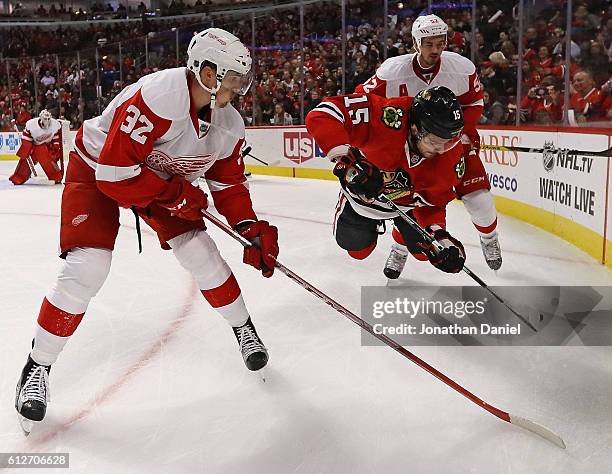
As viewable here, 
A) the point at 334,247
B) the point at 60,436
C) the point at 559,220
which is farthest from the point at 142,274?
the point at 559,220

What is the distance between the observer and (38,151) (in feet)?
27.1

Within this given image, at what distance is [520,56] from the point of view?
5293 millimetres

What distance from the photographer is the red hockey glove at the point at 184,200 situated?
1.88 meters

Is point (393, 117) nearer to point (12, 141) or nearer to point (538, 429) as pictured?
point (538, 429)

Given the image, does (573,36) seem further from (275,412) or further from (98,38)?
(98,38)

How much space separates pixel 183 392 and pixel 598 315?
1.78m

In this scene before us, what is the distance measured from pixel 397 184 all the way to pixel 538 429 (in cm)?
115

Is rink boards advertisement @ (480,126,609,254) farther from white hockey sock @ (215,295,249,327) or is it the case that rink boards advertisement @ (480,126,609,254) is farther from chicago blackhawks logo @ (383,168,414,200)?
white hockey sock @ (215,295,249,327)

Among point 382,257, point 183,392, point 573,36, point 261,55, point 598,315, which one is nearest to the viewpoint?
point 183,392

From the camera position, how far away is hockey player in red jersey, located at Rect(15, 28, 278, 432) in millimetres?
1760

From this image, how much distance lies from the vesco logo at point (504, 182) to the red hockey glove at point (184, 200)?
372 centimetres

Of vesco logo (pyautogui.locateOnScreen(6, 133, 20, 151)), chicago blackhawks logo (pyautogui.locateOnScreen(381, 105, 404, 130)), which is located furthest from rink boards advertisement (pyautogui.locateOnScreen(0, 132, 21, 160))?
chicago blackhawks logo (pyautogui.locateOnScreen(381, 105, 404, 130))

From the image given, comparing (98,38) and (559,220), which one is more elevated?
(98,38)

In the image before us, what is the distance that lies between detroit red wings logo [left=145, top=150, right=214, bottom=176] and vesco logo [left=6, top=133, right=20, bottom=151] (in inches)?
477
